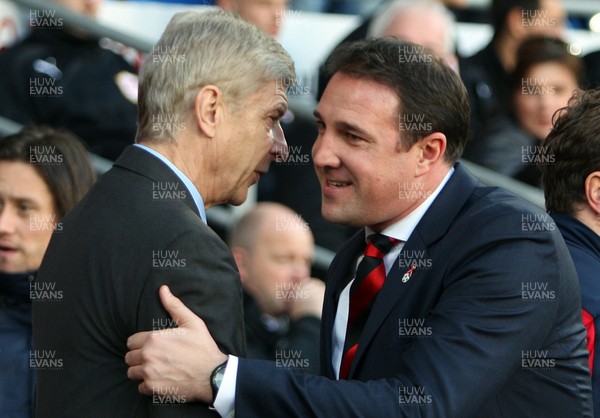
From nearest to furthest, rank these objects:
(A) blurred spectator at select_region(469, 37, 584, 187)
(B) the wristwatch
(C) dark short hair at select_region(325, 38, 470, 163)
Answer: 1. (B) the wristwatch
2. (C) dark short hair at select_region(325, 38, 470, 163)
3. (A) blurred spectator at select_region(469, 37, 584, 187)

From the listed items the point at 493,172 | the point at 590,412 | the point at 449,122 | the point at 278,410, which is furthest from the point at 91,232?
the point at 493,172

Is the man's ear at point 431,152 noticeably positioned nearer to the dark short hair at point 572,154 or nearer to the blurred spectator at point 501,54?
the dark short hair at point 572,154

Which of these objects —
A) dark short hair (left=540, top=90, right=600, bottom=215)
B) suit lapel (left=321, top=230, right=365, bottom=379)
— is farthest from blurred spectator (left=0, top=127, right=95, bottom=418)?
dark short hair (left=540, top=90, right=600, bottom=215)

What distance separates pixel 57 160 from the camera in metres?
4.41

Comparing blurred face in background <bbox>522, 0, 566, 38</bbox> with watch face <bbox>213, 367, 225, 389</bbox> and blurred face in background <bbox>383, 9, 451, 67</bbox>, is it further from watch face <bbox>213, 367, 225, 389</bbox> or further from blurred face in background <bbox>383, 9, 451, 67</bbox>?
watch face <bbox>213, 367, 225, 389</bbox>

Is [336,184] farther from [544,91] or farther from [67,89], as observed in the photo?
[544,91]

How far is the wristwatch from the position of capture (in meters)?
2.83

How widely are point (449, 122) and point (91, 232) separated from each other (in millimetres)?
1134

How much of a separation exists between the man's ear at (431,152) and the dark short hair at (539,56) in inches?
105

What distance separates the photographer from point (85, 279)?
2797mm

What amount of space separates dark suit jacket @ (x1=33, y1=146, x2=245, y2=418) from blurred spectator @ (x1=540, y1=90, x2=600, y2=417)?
1014mm

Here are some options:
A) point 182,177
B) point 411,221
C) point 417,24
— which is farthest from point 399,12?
→ point 182,177

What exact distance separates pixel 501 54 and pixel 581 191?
2945mm

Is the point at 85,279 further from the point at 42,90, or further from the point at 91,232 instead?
the point at 42,90
